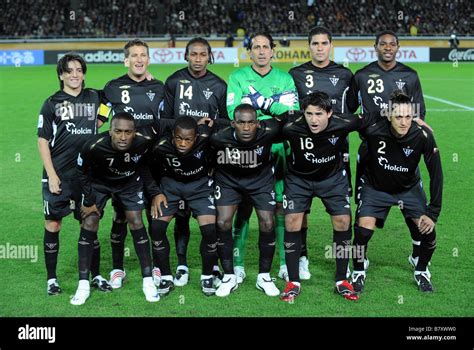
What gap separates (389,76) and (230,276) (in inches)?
99.0

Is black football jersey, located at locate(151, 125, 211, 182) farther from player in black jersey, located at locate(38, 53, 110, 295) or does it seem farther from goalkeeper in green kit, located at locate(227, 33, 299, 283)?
player in black jersey, located at locate(38, 53, 110, 295)

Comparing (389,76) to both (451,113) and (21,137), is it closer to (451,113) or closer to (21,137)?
(21,137)

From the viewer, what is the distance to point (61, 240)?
775cm

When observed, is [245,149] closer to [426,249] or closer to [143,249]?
[143,249]

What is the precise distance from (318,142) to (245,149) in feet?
2.09

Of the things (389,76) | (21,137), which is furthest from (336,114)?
(21,137)

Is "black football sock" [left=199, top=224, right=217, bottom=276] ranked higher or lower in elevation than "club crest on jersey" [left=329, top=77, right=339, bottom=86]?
lower

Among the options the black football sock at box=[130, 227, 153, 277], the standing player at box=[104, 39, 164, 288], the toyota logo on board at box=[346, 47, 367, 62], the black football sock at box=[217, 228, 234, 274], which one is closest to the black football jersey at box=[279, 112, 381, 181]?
the black football sock at box=[217, 228, 234, 274]

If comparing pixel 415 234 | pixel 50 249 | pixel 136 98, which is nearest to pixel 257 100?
pixel 136 98

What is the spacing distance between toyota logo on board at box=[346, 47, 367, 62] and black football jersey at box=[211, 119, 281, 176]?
29.1 metres

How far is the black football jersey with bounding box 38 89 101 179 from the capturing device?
5895 millimetres

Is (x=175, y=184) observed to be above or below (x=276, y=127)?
below

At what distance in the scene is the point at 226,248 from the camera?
241 inches

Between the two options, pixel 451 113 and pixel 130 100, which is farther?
pixel 451 113
